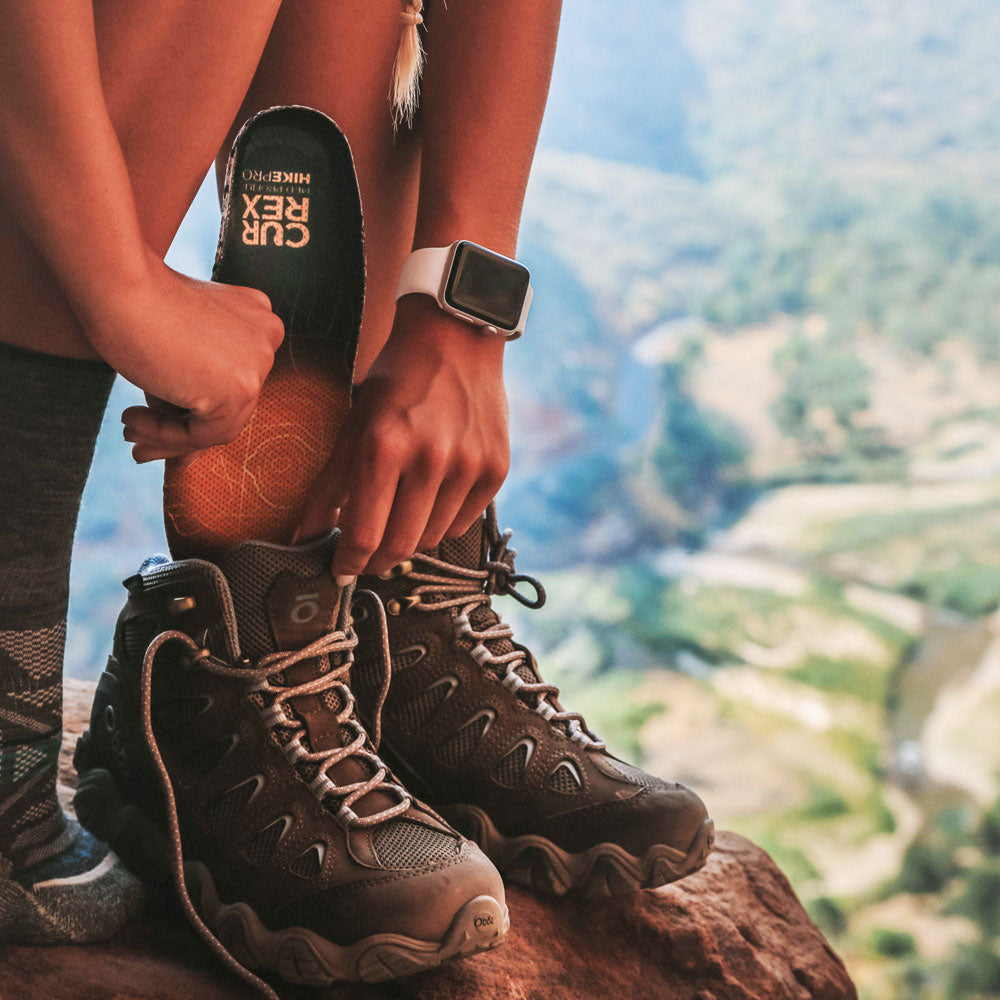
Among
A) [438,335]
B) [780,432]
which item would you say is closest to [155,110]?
[438,335]

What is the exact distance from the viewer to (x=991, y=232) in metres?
2.87

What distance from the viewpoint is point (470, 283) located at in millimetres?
614

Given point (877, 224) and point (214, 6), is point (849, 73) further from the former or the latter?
point (214, 6)

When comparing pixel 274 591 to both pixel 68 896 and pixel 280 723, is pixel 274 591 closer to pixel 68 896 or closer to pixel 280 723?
pixel 280 723

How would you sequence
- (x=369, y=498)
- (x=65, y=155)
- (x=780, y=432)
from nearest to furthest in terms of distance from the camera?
(x=65, y=155), (x=369, y=498), (x=780, y=432)

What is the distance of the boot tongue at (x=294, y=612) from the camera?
594mm

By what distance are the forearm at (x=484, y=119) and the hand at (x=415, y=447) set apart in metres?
0.08

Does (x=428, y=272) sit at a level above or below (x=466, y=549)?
above

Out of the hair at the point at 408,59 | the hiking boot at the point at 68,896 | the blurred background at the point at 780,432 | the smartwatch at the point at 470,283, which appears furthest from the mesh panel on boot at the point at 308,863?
the blurred background at the point at 780,432

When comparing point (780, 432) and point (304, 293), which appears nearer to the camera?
point (304, 293)

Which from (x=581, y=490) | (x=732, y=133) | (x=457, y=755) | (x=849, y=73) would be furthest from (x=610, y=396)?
(x=457, y=755)

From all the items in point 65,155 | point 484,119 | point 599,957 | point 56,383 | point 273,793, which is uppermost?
point 484,119

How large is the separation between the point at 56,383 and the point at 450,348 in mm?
223

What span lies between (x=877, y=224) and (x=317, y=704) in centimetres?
275
